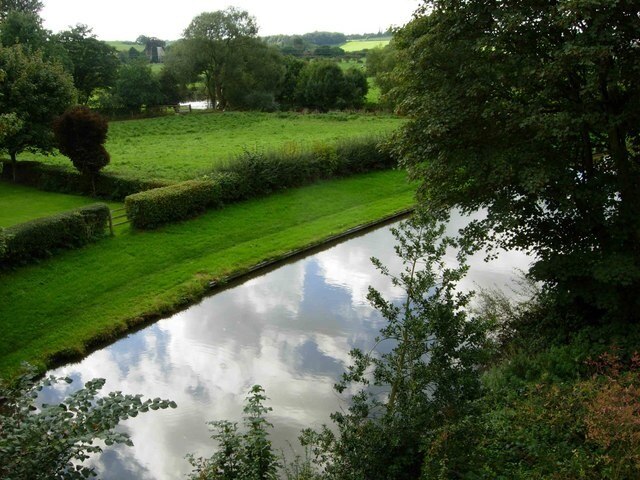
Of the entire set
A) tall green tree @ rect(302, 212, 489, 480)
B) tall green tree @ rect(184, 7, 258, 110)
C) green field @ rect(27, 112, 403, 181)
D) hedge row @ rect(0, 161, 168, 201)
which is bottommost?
tall green tree @ rect(302, 212, 489, 480)

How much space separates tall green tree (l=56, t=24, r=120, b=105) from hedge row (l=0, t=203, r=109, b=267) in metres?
36.9

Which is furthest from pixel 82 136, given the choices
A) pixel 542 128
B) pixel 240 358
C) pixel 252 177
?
pixel 542 128

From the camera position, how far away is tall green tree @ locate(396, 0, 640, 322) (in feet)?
33.1

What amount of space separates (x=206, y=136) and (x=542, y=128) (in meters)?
32.5

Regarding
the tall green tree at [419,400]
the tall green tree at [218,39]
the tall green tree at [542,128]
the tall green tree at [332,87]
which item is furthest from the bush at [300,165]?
the tall green tree at [218,39]

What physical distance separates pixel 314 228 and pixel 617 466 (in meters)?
17.1

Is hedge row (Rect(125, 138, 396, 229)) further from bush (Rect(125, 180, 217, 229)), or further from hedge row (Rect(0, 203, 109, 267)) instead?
hedge row (Rect(0, 203, 109, 267))

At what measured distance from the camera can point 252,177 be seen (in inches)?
983

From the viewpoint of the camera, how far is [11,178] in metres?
28.0

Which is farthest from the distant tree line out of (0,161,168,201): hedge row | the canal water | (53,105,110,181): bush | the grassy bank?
the canal water

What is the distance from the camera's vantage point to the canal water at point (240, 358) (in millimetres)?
10414

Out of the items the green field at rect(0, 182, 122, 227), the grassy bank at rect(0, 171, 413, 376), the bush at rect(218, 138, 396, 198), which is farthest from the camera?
the bush at rect(218, 138, 396, 198)

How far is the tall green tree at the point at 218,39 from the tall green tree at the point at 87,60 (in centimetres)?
813

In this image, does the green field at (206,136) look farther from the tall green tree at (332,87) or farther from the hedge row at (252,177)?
the tall green tree at (332,87)
